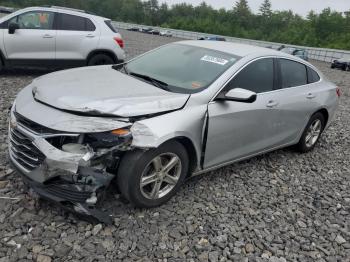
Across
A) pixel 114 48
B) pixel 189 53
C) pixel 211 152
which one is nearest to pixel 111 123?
pixel 211 152

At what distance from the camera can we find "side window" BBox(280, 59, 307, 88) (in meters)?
4.84

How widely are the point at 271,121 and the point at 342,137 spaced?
3092 millimetres

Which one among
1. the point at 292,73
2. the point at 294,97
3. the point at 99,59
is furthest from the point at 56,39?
the point at 294,97

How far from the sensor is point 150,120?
10.7 ft

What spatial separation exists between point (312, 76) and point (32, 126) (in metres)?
4.14

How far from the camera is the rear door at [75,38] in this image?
340 inches

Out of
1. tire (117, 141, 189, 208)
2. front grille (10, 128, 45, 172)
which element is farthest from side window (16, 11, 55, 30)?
tire (117, 141, 189, 208)

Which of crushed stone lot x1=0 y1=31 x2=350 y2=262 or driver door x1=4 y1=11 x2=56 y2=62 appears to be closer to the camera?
crushed stone lot x1=0 y1=31 x2=350 y2=262

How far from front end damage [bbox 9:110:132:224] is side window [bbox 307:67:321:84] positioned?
3.42m

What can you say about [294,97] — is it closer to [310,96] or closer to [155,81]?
[310,96]

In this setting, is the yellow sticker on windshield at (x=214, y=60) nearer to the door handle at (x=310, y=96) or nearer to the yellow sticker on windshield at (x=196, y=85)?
the yellow sticker on windshield at (x=196, y=85)

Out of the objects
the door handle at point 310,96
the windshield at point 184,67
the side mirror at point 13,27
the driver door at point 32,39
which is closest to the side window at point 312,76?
the door handle at point 310,96

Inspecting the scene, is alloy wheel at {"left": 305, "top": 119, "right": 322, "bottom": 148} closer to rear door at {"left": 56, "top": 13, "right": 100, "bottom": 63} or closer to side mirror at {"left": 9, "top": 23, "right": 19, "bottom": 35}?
rear door at {"left": 56, "top": 13, "right": 100, "bottom": 63}

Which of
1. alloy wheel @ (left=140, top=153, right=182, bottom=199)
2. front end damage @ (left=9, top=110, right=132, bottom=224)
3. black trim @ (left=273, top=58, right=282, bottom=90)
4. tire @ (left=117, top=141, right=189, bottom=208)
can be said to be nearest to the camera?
front end damage @ (left=9, top=110, right=132, bottom=224)
